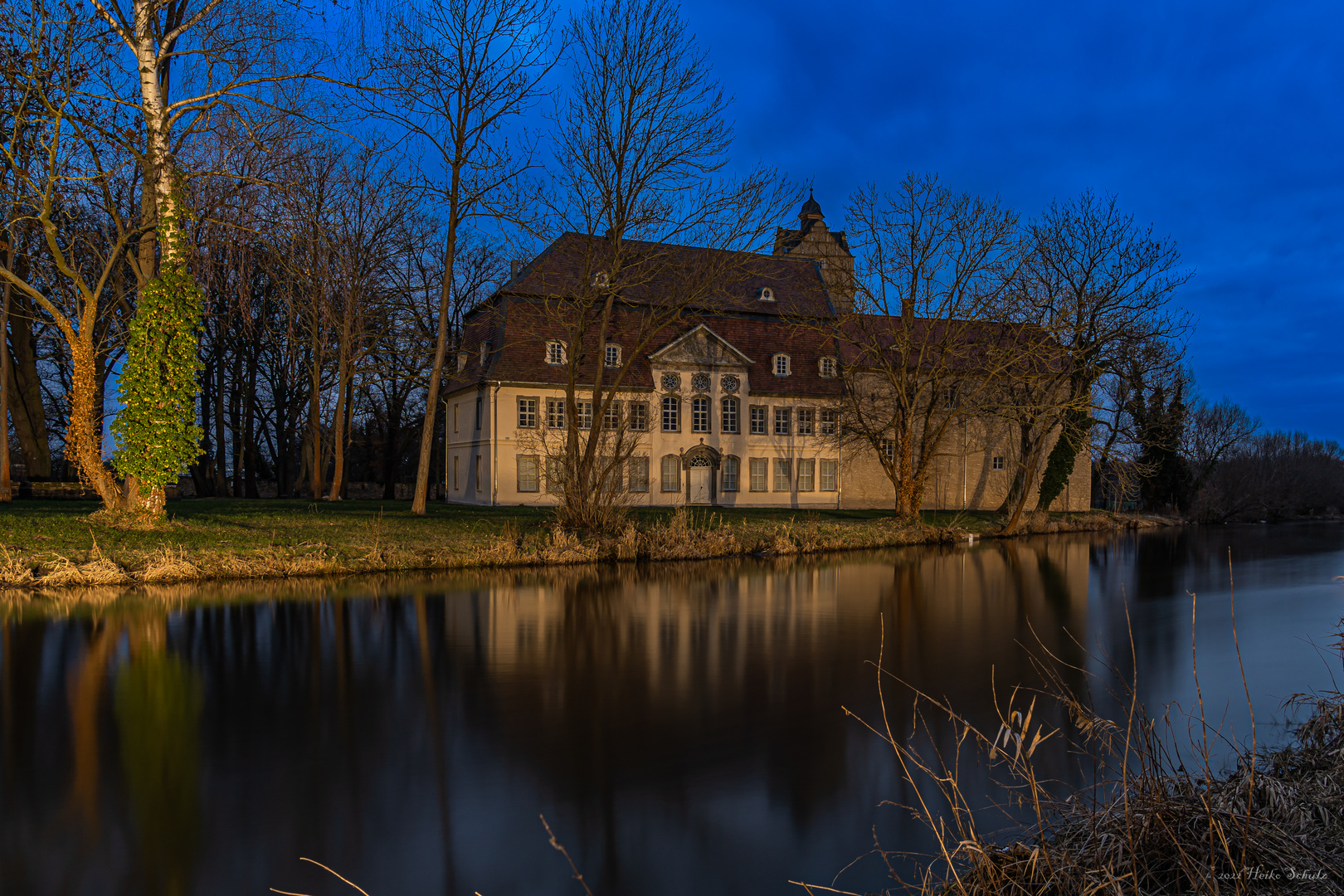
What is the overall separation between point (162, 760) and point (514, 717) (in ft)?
8.65

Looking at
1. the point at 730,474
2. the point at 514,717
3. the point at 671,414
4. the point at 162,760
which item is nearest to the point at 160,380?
the point at 162,760

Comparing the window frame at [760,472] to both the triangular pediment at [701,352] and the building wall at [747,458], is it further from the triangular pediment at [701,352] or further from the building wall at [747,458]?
the triangular pediment at [701,352]

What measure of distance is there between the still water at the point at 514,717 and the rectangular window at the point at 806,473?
24680mm

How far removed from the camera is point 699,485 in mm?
38469

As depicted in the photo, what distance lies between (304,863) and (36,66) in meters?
15.7

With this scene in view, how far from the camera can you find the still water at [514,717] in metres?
4.59

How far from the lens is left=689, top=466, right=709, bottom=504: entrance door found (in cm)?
3831

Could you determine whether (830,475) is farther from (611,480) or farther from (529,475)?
(611,480)

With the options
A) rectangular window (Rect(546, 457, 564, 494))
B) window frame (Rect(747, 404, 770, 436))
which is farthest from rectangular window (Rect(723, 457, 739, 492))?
rectangular window (Rect(546, 457, 564, 494))

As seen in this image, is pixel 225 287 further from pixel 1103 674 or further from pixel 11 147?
pixel 1103 674

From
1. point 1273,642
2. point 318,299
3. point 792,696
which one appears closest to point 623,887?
point 792,696

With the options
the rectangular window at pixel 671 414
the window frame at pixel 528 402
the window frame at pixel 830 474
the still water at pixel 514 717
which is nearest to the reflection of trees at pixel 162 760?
the still water at pixel 514 717

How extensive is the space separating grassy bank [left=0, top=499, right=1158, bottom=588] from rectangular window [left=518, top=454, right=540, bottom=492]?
8.33m

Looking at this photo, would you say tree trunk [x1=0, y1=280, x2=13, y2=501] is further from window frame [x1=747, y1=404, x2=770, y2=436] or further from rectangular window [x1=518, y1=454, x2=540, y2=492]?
window frame [x1=747, y1=404, x2=770, y2=436]
